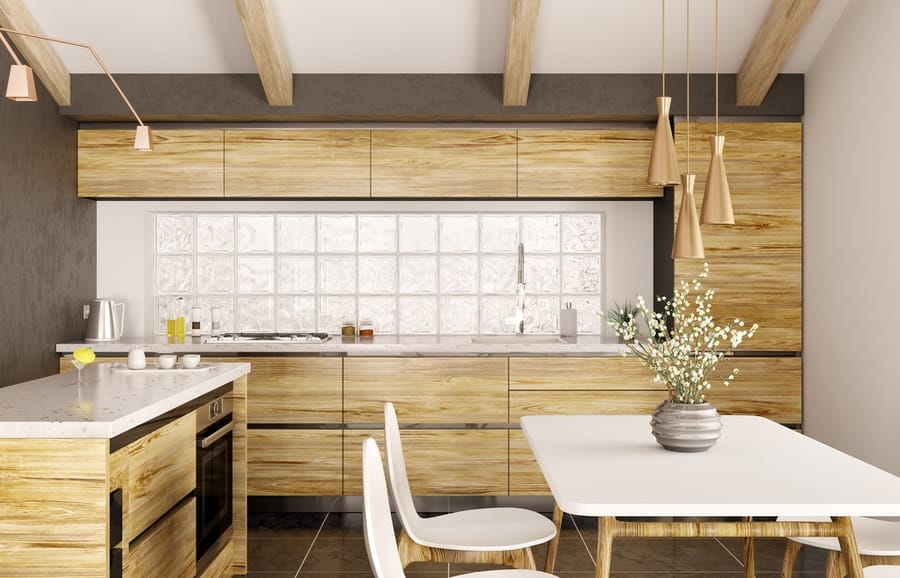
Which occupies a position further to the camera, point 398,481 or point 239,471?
point 239,471

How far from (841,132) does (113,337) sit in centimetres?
424

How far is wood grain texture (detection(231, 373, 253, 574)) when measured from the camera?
11.3 feet

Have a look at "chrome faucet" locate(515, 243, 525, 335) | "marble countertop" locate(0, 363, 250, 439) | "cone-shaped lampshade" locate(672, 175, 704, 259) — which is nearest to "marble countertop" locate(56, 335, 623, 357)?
"chrome faucet" locate(515, 243, 525, 335)

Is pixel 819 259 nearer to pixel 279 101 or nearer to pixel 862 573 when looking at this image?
pixel 862 573

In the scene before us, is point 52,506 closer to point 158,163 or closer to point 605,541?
point 605,541

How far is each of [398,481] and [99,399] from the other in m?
0.99

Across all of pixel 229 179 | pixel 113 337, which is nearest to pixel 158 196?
pixel 229 179

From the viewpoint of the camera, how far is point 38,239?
4.38 metres

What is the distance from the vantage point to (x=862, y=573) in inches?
83.5

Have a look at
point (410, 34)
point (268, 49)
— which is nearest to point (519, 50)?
point (410, 34)

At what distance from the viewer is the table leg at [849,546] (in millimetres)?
2100

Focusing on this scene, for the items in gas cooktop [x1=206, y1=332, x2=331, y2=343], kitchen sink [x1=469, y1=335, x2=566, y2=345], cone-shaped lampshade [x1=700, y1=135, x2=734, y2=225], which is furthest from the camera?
kitchen sink [x1=469, y1=335, x2=566, y2=345]

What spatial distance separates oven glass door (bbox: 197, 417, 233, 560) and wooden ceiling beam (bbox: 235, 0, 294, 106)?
76.7 inches

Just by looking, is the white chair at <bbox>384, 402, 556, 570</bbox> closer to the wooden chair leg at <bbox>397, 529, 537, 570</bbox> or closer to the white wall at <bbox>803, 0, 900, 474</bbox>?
the wooden chair leg at <bbox>397, 529, 537, 570</bbox>
